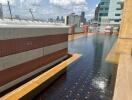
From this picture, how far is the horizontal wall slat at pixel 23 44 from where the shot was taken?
6461 millimetres

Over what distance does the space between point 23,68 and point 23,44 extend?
3.18 feet

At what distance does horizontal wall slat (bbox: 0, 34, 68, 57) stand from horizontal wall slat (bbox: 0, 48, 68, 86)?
23.9 inches

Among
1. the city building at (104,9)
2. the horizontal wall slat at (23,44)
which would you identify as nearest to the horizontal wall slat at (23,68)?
the horizontal wall slat at (23,44)

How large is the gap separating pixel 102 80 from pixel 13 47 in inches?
168

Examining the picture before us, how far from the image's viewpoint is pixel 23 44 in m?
7.48

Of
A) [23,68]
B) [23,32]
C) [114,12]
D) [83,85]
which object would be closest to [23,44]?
[23,32]

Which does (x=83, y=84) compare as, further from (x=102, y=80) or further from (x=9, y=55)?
(x=9, y=55)

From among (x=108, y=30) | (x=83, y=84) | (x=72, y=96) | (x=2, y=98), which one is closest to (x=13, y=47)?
(x=2, y=98)

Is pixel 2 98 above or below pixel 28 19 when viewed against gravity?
below

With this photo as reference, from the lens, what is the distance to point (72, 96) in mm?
6699

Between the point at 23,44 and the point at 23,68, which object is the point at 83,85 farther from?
the point at 23,44

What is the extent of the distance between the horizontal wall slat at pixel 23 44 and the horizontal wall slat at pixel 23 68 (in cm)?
61

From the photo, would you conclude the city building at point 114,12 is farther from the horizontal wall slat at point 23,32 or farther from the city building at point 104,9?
the horizontal wall slat at point 23,32

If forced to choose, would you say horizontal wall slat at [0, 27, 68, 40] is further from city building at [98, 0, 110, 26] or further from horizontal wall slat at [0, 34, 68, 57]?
city building at [98, 0, 110, 26]
